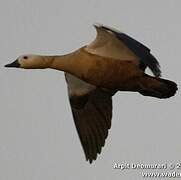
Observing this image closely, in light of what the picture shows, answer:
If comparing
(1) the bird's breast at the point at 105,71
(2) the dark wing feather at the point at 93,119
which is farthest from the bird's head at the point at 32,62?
(2) the dark wing feather at the point at 93,119

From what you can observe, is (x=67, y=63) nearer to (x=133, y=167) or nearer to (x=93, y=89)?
(x=93, y=89)

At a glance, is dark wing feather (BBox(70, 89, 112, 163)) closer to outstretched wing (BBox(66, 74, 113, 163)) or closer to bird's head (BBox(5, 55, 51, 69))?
outstretched wing (BBox(66, 74, 113, 163))

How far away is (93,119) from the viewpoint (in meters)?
3.62

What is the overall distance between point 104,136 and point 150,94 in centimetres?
42

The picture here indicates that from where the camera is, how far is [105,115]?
3.59 meters

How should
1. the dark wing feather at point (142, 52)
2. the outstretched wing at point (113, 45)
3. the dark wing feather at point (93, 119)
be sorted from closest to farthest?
the dark wing feather at point (142, 52) < the outstretched wing at point (113, 45) < the dark wing feather at point (93, 119)

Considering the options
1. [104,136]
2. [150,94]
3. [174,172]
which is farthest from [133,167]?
[150,94]

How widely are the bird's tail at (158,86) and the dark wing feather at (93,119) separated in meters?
0.31

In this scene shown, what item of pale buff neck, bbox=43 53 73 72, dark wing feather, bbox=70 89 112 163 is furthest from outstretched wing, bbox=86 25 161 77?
dark wing feather, bbox=70 89 112 163

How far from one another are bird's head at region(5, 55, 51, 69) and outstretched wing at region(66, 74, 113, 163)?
1.19 feet

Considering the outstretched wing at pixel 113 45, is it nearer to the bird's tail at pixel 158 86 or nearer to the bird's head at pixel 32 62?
Answer: the bird's tail at pixel 158 86

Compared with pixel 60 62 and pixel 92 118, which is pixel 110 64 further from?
pixel 92 118

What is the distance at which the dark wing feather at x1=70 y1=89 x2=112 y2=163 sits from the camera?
3.58 metres

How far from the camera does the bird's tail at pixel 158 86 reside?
324 centimetres
